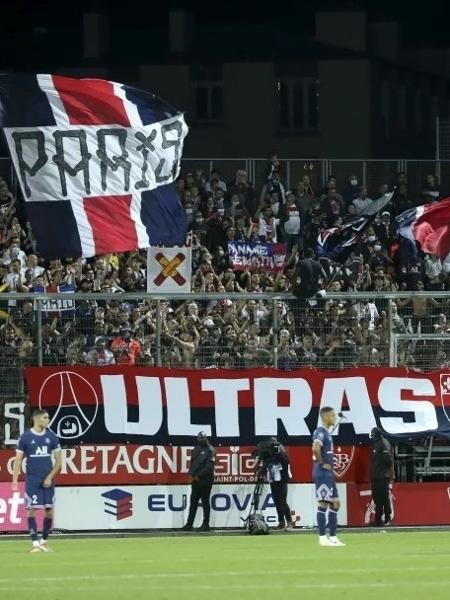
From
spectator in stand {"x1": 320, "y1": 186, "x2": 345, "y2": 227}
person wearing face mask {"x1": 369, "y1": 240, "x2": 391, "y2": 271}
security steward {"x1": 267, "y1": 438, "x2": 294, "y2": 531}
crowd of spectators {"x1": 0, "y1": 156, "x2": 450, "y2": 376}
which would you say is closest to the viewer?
crowd of spectators {"x1": 0, "y1": 156, "x2": 450, "y2": 376}

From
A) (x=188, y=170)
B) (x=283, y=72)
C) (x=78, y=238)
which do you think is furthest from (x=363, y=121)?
(x=78, y=238)

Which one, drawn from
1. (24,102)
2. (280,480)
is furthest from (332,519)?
(24,102)

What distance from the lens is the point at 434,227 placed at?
2903 centimetres

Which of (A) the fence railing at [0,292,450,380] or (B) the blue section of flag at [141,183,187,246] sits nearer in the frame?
(B) the blue section of flag at [141,183,187,246]

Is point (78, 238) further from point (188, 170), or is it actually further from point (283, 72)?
point (283, 72)

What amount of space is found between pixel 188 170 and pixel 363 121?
1371 centimetres

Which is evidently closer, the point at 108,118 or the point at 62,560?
the point at 62,560

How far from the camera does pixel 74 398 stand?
29.2 meters

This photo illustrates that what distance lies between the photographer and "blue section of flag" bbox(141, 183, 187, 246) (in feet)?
83.0

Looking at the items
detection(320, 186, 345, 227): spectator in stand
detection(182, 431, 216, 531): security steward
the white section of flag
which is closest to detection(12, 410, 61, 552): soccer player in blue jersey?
the white section of flag

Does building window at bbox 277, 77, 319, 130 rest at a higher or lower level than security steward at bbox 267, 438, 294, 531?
higher

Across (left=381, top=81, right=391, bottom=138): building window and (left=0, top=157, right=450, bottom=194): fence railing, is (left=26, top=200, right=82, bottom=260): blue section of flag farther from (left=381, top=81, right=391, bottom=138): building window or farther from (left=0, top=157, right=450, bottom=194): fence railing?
(left=381, top=81, right=391, bottom=138): building window

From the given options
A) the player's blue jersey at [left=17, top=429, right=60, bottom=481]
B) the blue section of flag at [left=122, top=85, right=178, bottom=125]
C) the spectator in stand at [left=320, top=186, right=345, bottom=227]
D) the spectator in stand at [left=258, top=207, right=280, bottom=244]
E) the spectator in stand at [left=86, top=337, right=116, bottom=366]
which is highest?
the blue section of flag at [left=122, top=85, right=178, bottom=125]

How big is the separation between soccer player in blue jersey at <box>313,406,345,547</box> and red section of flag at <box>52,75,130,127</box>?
5.08m
